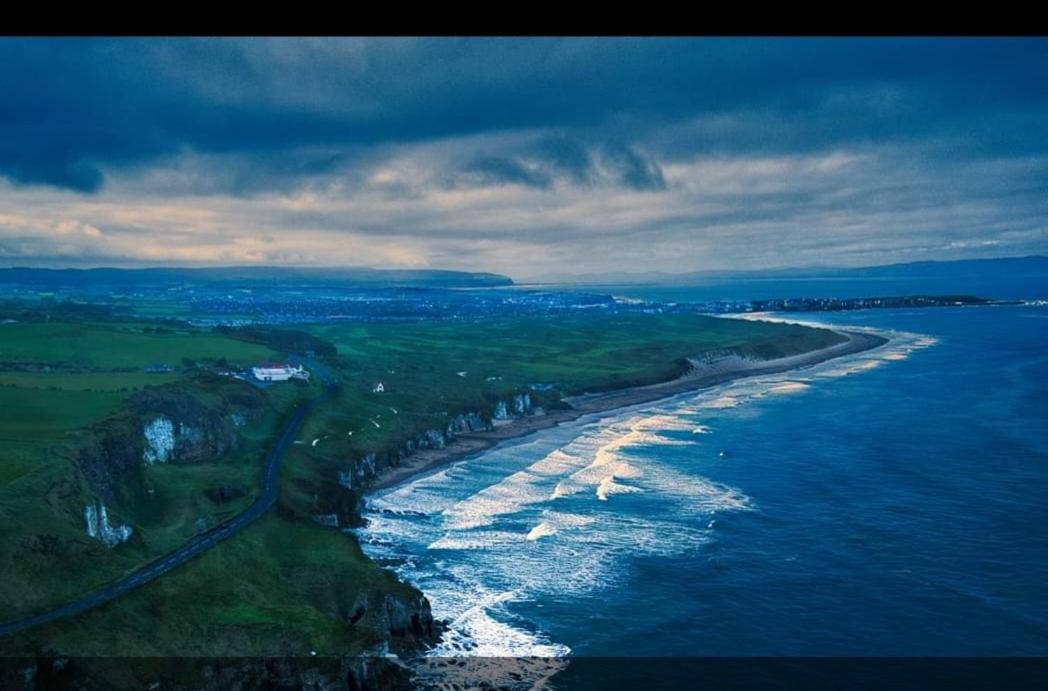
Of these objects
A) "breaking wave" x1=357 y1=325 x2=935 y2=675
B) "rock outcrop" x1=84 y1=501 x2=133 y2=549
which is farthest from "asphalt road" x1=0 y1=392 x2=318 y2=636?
"breaking wave" x1=357 y1=325 x2=935 y2=675

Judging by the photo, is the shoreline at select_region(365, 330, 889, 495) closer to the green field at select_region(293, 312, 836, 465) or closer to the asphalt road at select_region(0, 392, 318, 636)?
the green field at select_region(293, 312, 836, 465)

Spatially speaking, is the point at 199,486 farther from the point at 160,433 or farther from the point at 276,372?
the point at 276,372

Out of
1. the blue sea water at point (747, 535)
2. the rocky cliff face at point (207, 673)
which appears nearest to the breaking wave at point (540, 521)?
the blue sea water at point (747, 535)

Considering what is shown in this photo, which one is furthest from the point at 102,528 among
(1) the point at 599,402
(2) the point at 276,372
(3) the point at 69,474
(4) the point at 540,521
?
(1) the point at 599,402
